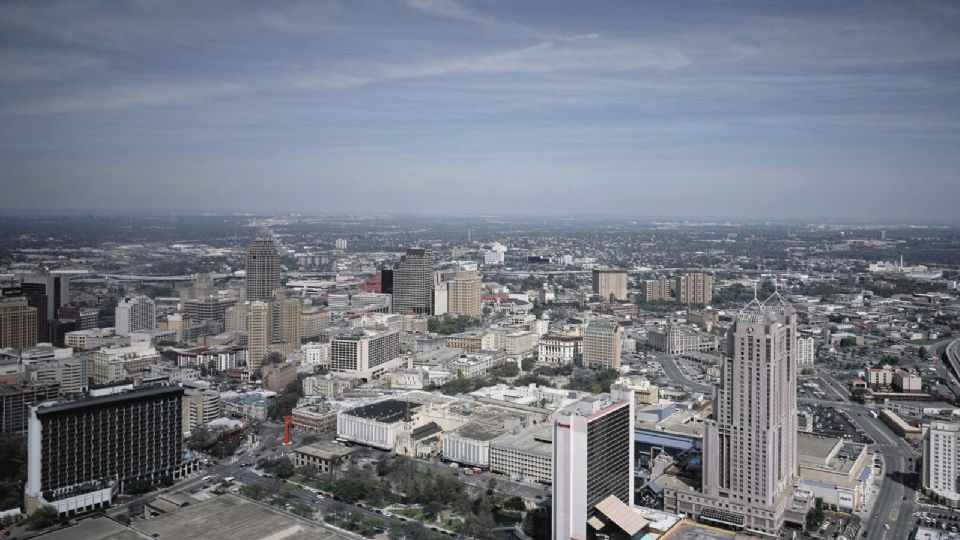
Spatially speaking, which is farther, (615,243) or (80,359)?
(615,243)

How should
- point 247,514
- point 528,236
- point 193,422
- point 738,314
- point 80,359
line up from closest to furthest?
1. point 247,514
2. point 738,314
3. point 193,422
4. point 80,359
5. point 528,236

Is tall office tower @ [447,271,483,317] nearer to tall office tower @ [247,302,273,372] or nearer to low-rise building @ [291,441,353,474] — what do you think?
tall office tower @ [247,302,273,372]

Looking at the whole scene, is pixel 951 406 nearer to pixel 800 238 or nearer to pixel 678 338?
pixel 678 338

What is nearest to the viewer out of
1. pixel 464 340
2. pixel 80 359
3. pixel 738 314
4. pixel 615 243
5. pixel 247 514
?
pixel 247 514

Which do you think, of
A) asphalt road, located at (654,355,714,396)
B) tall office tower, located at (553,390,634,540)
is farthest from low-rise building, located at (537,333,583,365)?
tall office tower, located at (553,390,634,540)

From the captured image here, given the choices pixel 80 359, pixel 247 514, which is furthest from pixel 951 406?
pixel 80 359

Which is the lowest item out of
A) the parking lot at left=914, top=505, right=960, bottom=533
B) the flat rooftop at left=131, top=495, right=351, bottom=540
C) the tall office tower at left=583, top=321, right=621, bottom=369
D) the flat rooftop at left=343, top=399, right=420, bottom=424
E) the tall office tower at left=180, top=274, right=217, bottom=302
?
the parking lot at left=914, top=505, right=960, bottom=533

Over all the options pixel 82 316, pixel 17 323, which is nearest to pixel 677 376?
pixel 82 316
